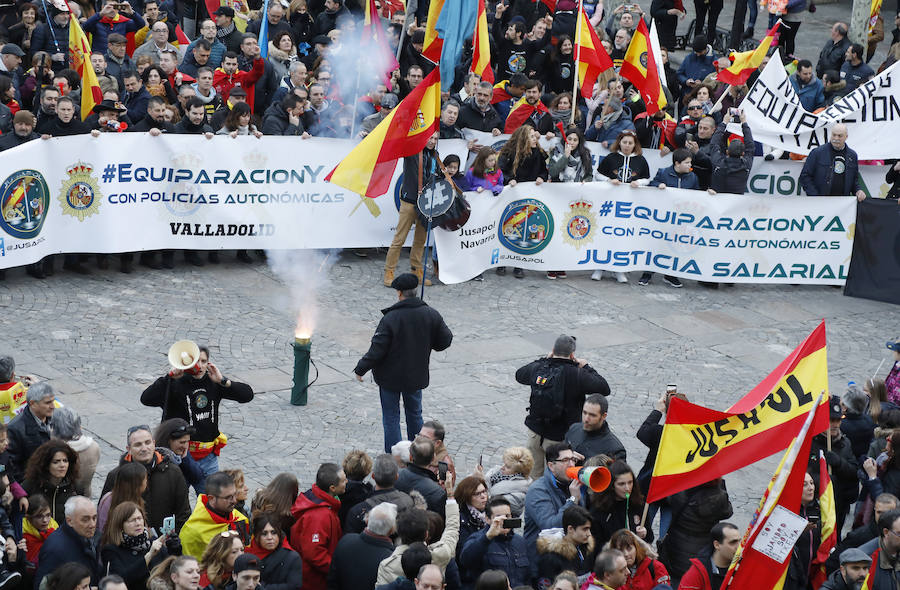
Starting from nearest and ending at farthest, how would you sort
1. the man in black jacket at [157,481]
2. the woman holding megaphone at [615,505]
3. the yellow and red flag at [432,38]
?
1. the man in black jacket at [157,481]
2. the woman holding megaphone at [615,505]
3. the yellow and red flag at [432,38]

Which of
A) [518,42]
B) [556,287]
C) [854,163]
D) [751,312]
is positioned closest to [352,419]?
[556,287]

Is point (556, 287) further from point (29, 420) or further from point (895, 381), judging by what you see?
point (29, 420)

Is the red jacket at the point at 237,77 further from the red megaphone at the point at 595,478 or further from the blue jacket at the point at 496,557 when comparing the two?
the blue jacket at the point at 496,557

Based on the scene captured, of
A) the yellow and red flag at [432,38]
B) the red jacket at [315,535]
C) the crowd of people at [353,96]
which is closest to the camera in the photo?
the red jacket at [315,535]

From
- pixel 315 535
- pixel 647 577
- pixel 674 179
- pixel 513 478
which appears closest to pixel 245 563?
pixel 315 535

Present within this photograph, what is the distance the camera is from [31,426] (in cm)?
887

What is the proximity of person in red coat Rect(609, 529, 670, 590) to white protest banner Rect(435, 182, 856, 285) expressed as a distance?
25.9 feet

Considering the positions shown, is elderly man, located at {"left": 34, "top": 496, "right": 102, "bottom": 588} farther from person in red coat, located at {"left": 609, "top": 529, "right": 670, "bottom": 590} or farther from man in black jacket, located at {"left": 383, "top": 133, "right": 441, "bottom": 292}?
man in black jacket, located at {"left": 383, "top": 133, "right": 441, "bottom": 292}

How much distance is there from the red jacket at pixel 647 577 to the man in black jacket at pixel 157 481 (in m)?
2.80

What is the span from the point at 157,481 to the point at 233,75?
9.40 m

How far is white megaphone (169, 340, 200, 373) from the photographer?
947 centimetres

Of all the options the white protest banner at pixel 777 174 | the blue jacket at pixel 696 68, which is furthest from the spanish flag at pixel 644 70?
the blue jacket at pixel 696 68

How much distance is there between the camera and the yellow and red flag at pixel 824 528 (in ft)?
28.2

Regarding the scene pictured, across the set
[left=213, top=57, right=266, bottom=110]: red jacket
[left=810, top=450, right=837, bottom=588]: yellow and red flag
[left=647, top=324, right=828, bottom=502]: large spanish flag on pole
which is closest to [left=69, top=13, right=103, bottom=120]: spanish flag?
[left=213, top=57, right=266, bottom=110]: red jacket
